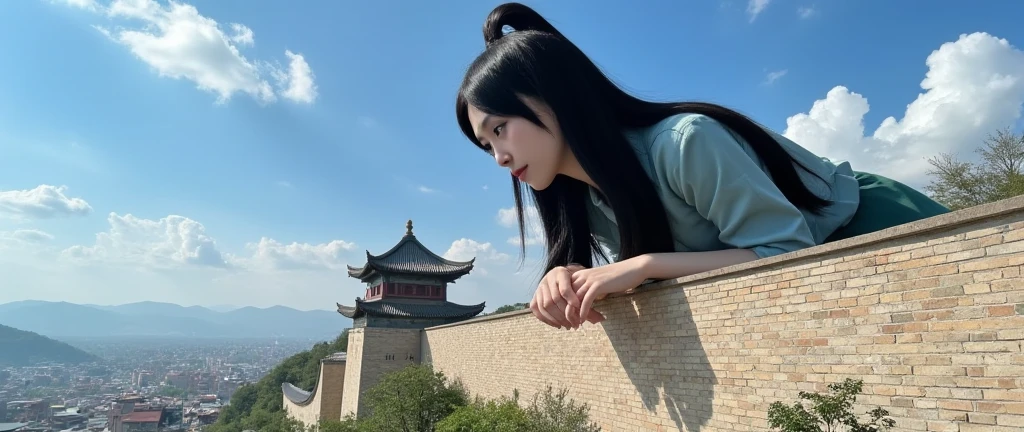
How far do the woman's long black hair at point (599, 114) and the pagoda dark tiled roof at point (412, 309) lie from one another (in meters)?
15.0

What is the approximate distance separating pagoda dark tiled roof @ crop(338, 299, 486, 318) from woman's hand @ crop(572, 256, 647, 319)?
14788 mm

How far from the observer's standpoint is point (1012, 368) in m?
2.49

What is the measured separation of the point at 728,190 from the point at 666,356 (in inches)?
75.2

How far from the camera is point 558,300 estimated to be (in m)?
4.36

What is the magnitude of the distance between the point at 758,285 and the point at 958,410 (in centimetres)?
138

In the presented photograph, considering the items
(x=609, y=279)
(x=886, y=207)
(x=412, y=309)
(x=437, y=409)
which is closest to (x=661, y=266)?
(x=609, y=279)

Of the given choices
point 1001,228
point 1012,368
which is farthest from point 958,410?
point 1001,228

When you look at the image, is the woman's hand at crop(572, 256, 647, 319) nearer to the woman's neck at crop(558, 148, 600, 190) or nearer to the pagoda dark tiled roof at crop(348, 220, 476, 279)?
the woman's neck at crop(558, 148, 600, 190)

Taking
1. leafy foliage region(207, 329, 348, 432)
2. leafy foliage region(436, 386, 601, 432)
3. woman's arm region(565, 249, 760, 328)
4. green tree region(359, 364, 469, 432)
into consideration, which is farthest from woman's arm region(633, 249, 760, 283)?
leafy foliage region(207, 329, 348, 432)

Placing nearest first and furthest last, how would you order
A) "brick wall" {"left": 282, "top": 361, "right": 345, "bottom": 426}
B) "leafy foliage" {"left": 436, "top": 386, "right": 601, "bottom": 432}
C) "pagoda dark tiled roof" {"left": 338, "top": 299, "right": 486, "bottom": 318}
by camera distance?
"leafy foliage" {"left": 436, "top": 386, "right": 601, "bottom": 432} < "pagoda dark tiled roof" {"left": 338, "top": 299, "right": 486, "bottom": 318} < "brick wall" {"left": 282, "top": 361, "right": 345, "bottom": 426}

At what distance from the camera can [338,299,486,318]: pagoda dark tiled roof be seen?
59.7ft

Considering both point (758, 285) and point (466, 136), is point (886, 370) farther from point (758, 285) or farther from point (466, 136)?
point (466, 136)

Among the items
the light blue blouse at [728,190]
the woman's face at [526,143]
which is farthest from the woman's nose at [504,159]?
the light blue blouse at [728,190]

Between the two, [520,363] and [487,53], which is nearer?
[487,53]
